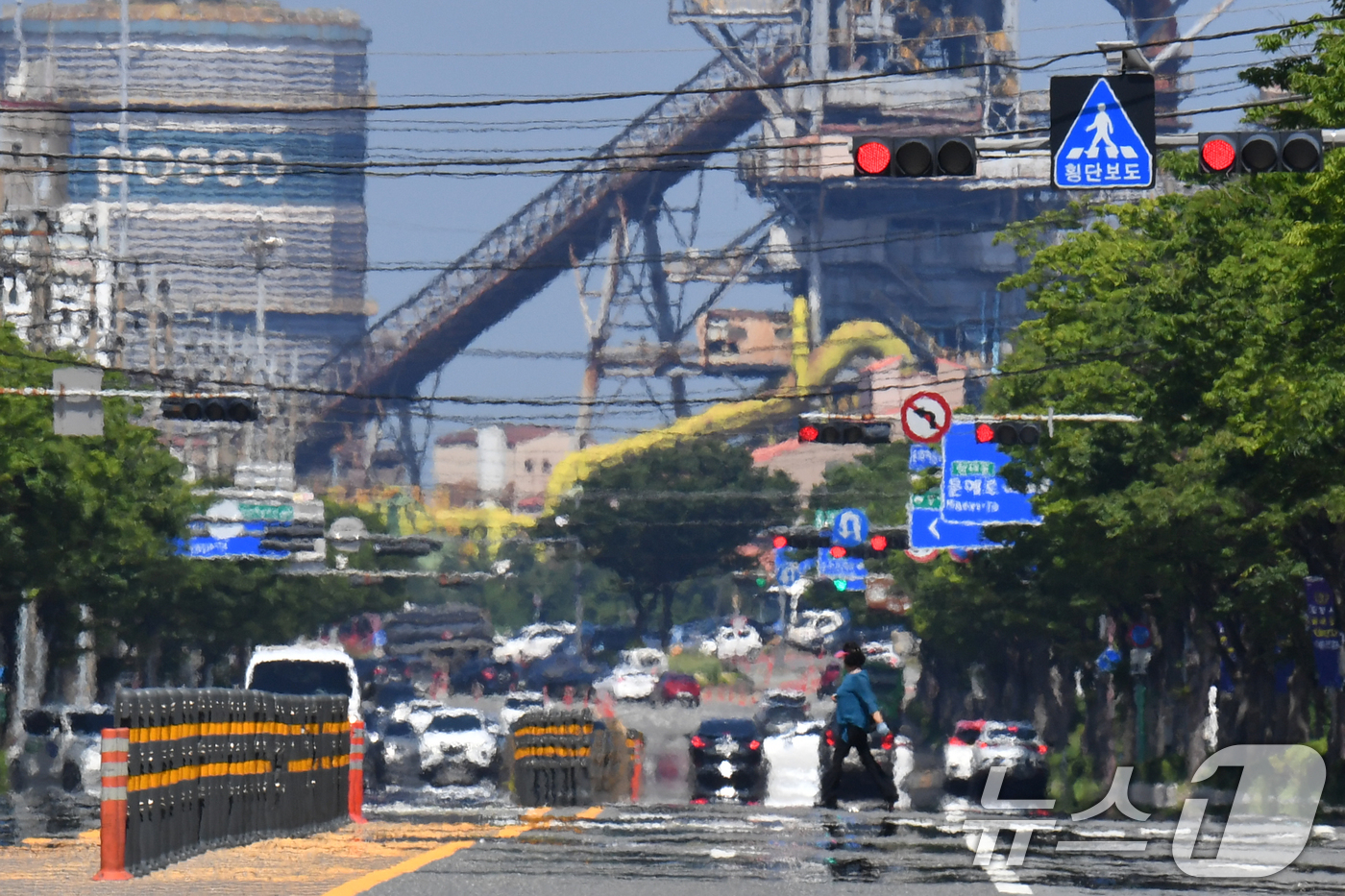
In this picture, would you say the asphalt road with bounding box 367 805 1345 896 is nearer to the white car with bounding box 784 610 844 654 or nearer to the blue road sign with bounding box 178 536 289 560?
the blue road sign with bounding box 178 536 289 560

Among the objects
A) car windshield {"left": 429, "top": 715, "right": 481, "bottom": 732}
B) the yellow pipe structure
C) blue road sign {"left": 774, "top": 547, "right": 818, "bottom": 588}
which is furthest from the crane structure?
car windshield {"left": 429, "top": 715, "right": 481, "bottom": 732}

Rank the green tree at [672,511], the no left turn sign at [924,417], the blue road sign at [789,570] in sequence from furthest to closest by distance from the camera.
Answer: the green tree at [672,511] < the blue road sign at [789,570] < the no left turn sign at [924,417]

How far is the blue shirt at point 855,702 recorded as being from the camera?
24906mm

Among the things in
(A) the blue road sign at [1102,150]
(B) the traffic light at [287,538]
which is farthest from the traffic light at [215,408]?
(B) the traffic light at [287,538]

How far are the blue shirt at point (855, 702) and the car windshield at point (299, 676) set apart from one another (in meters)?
20.1

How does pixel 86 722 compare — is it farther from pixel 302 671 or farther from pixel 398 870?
pixel 398 870

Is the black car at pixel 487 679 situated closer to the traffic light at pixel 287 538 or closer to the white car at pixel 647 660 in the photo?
the white car at pixel 647 660

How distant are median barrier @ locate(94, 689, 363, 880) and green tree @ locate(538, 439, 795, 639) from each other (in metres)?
108

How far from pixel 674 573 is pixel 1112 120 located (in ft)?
387

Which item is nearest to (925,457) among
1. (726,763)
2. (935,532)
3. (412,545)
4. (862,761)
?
(935,532)

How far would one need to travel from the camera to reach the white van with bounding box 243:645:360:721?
4397cm

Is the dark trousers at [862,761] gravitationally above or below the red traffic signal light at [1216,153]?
below

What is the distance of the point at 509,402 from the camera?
5094 cm

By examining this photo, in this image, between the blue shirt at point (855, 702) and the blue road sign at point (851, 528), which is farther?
the blue road sign at point (851, 528)
